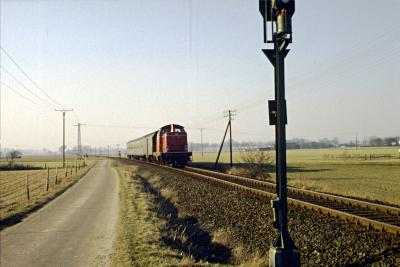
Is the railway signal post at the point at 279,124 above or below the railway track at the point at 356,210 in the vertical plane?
above

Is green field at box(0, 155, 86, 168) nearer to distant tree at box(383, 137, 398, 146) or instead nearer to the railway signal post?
the railway signal post

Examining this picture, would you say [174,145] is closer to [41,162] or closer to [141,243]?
[141,243]

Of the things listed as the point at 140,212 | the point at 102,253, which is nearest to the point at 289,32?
the point at 102,253

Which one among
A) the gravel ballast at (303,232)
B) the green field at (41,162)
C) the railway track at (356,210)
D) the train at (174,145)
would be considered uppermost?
the train at (174,145)

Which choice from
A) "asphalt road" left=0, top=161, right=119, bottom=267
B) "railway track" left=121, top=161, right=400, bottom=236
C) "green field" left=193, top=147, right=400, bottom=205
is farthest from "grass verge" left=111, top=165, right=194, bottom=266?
"green field" left=193, top=147, right=400, bottom=205

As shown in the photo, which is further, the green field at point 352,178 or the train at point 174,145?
the train at point 174,145

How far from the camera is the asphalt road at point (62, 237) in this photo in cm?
801

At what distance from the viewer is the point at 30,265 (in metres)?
7.59

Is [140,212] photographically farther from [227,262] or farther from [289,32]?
[289,32]

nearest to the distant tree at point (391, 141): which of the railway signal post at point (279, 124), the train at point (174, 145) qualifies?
the train at point (174, 145)

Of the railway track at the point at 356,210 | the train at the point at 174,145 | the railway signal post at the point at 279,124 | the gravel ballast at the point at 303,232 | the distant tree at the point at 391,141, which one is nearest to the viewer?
the railway signal post at the point at 279,124

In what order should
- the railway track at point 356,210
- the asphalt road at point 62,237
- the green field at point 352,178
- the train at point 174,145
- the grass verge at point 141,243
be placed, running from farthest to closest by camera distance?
the train at point 174,145 < the green field at point 352,178 < the railway track at point 356,210 < the asphalt road at point 62,237 < the grass verge at point 141,243

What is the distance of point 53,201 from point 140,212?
6.36 meters

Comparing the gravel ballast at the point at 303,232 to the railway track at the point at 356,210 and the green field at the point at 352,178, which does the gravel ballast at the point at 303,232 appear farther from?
the green field at the point at 352,178
